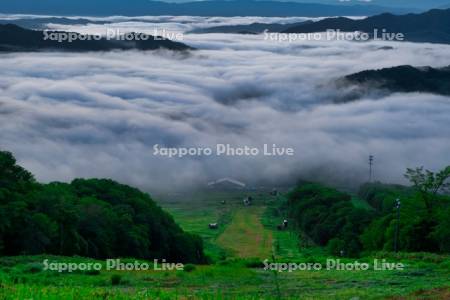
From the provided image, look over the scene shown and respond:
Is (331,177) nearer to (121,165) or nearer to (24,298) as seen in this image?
(121,165)

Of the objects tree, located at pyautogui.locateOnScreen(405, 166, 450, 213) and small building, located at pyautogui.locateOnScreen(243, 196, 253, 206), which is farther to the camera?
small building, located at pyautogui.locateOnScreen(243, 196, 253, 206)

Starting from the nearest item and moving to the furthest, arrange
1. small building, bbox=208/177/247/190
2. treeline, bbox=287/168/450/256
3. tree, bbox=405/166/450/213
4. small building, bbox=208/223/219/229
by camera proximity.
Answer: treeline, bbox=287/168/450/256, tree, bbox=405/166/450/213, small building, bbox=208/223/219/229, small building, bbox=208/177/247/190

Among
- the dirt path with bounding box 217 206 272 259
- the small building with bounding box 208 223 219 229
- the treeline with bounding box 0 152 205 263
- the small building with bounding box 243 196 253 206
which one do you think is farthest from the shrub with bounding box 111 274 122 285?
the small building with bounding box 243 196 253 206

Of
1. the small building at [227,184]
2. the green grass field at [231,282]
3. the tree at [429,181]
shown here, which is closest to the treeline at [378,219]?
the tree at [429,181]

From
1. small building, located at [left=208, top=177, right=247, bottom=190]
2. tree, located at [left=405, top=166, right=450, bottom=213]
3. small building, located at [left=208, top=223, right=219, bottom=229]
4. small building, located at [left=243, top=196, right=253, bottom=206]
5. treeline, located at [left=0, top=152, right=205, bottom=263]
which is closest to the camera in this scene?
treeline, located at [left=0, top=152, right=205, bottom=263]

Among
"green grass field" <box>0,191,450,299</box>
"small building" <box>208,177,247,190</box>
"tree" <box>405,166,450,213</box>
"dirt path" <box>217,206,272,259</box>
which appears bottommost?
"dirt path" <box>217,206,272,259</box>

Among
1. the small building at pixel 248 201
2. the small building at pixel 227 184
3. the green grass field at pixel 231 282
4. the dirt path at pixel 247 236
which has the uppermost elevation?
the small building at pixel 227 184

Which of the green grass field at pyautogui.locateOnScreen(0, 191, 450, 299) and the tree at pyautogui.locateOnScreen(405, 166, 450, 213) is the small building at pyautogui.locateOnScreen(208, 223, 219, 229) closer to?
the tree at pyautogui.locateOnScreen(405, 166, 450, 213)

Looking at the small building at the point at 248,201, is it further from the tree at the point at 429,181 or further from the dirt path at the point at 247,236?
the tree at the point at 429,181
